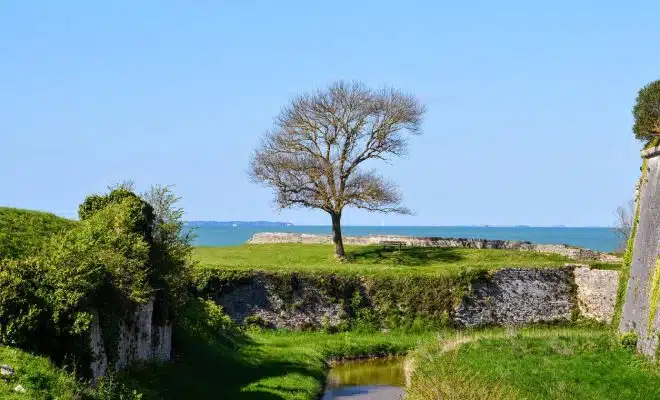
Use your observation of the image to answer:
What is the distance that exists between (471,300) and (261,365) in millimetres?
16562

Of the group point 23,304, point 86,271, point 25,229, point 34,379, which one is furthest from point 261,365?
point 34,379

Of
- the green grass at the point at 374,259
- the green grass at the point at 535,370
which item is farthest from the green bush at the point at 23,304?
the green grass at the point at 374,259

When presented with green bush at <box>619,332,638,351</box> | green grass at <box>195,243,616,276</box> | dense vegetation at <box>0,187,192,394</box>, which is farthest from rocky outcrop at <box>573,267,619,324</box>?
dense vegetation at <box>0,187,192,394</box>

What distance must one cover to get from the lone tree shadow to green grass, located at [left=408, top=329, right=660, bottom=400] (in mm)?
25197

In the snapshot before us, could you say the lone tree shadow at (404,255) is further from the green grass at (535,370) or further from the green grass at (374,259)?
the green grass at (535,370)

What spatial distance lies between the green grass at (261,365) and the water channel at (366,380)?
0.69 m

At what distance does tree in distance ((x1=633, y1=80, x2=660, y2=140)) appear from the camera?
52.8m

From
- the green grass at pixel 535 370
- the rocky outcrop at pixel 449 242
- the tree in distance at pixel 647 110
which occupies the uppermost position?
the tree in distance at pixel 647 110

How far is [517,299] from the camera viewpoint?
49.8 meters

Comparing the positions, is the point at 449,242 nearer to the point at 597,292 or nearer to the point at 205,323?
the point at 597,292

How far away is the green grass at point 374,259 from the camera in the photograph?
169 ft

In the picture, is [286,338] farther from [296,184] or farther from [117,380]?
[117,380]

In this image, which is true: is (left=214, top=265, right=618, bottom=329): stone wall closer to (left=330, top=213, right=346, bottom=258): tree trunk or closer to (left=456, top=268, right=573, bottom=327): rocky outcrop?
(left=456, top=268, right=573, bottom=327): rocky outcrop

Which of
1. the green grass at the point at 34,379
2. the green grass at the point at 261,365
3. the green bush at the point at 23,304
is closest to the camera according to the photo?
the green grass at the point at 34,379
